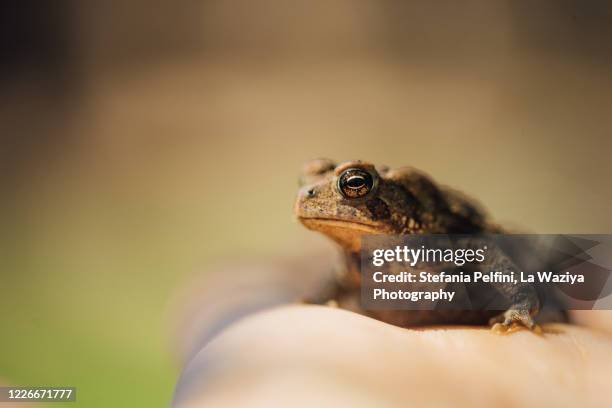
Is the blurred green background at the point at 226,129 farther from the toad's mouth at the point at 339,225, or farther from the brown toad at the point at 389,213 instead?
the toad's mouth at the point at 339,225

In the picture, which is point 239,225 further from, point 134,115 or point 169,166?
point 134,115

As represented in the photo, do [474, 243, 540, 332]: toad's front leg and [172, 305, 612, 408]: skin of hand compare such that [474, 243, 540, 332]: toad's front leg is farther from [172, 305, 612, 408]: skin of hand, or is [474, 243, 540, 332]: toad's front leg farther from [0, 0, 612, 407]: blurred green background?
[0, 0, 612, 407]: blurred green background

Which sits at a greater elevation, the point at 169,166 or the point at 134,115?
the point at 134,115

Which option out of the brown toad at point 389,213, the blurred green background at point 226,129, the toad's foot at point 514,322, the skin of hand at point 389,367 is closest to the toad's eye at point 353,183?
the brown toad at point 389,213

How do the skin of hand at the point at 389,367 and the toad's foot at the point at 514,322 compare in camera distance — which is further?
the toad's foot at the point at 514,322

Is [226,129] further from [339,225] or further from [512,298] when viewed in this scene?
[512,298]

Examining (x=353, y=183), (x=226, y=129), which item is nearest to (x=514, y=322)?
(x=353, y=183)

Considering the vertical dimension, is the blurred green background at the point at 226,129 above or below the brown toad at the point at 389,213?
above

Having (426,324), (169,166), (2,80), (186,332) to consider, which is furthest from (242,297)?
(2,80)

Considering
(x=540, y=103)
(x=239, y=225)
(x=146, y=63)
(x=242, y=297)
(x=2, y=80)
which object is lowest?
(x=242, y=297)
